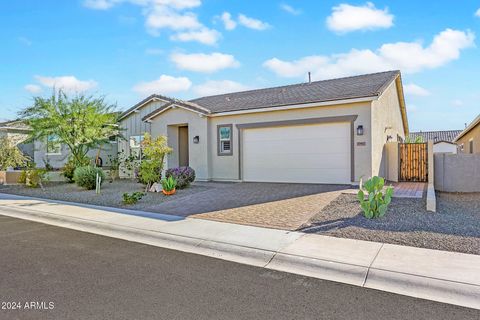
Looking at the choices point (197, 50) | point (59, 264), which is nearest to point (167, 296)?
point (59, 264)

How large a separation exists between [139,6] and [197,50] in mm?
4983

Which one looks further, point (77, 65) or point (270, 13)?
point (77, 65)

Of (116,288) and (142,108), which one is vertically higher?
(142,108)

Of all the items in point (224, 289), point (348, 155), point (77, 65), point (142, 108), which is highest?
point (77, 65)

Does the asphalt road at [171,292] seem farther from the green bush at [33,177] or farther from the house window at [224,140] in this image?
the green bush at [33,177]

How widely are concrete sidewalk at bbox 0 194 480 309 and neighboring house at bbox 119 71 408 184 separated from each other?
7.23 meters

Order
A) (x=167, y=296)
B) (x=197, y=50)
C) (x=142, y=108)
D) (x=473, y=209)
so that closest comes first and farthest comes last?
(x=167, y=296) → (x=473, y=209) → (x=197, y=50) → (x=142, y=108)

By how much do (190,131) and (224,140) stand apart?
6.25 feet

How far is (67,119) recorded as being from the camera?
15555 millimetres

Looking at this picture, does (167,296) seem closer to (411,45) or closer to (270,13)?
(270,13)

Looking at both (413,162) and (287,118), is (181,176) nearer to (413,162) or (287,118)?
(287,118)

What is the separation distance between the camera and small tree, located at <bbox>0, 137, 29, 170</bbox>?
17672mm

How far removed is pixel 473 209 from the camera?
29.2 ft

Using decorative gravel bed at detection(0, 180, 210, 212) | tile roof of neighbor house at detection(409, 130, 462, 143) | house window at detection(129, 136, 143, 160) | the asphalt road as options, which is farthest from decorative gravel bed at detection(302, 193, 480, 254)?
tile roof of neighbor house at detection(409, 130, 462, 143)
